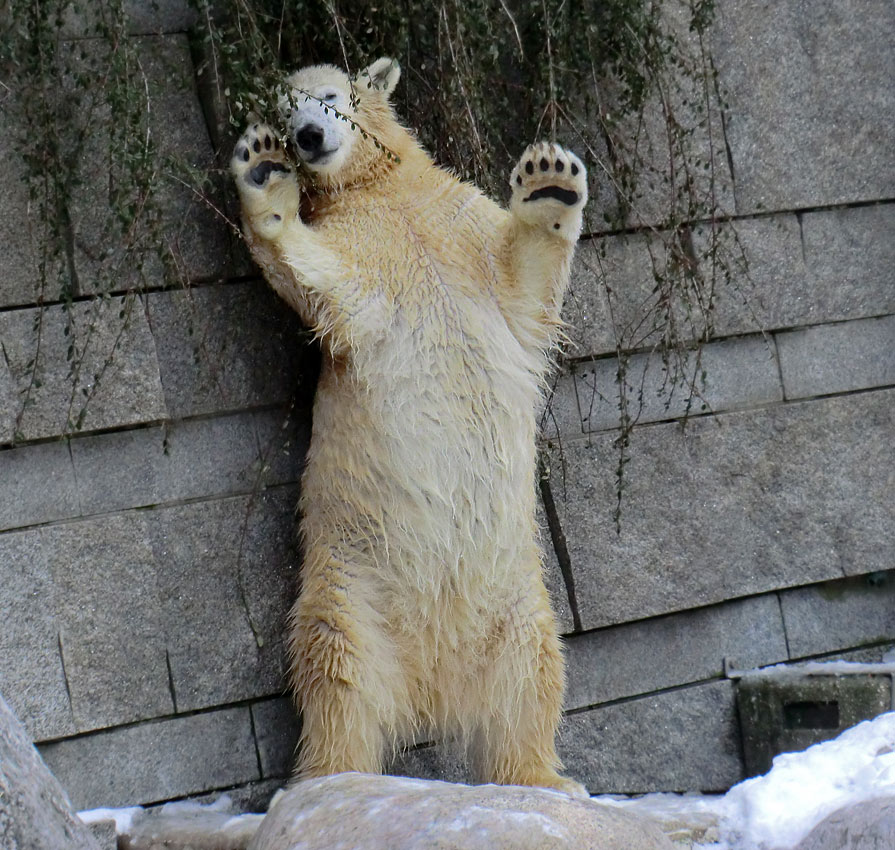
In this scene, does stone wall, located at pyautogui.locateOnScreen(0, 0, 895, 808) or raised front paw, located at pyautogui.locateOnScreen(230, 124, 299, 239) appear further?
stone wall, located at pyautogui.locateOnScreen(0, 0, 895, 808)

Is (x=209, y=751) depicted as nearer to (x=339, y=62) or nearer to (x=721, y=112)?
(x=339, y=62)

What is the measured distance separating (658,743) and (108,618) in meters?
2.03

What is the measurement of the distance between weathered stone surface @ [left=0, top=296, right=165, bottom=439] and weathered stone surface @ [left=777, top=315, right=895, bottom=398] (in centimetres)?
238

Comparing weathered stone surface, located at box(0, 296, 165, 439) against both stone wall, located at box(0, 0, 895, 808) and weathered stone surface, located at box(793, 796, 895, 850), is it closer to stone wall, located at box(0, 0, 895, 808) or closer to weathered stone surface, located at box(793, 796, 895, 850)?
stone wall, located at box(0, 0, 895, 808)

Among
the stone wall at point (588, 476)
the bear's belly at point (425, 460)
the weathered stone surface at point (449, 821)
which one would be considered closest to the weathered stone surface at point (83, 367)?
the stone wall at point (588, 476)

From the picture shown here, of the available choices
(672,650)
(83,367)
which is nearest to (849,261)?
(672,650)

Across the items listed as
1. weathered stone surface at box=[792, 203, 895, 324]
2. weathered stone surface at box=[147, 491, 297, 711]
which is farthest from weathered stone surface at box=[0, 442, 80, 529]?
weathered stone surface at box=[792, 203, 895, 324]

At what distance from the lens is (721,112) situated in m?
4.36

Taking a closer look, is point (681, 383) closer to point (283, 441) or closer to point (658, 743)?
point (658, 743)

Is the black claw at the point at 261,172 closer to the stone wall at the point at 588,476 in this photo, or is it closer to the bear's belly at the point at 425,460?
the stone wall at the point at 588,476

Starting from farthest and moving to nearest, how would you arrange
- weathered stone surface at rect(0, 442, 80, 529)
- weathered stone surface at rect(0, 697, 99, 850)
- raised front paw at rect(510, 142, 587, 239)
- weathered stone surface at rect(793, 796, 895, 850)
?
1. weathered stone surface at rect(0, 442, 80, 529)
2. raised front paw at rect(510, 142, 587, 239)
3. weathered stone surface at rect(793, 796, 895, 850)
4. weathered stone surface at rect(0, 697, 99, 850)

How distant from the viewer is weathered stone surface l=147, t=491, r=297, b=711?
12.6ft

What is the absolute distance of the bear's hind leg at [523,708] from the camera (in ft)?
12.1

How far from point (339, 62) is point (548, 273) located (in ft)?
3.55
